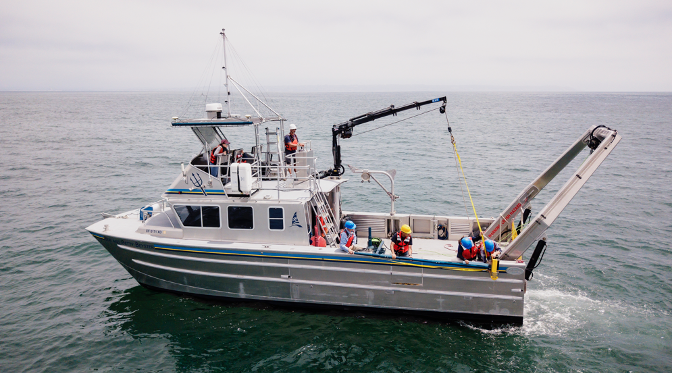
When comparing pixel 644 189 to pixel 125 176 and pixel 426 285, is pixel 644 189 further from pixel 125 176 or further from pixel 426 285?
pixel 125 176

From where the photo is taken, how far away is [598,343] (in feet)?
33.5

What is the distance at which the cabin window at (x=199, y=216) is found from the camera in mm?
11695

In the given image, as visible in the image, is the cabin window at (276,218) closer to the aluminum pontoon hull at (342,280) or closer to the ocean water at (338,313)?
the aluminum pontoon hull at (342,280)

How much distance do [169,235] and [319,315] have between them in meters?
4.80

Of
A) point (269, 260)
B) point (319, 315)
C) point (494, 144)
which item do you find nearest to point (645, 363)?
point (319, 315)

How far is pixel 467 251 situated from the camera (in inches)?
408

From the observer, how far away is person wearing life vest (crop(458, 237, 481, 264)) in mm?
10328

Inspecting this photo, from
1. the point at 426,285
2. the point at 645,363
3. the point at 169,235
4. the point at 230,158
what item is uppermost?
the point at 230,158

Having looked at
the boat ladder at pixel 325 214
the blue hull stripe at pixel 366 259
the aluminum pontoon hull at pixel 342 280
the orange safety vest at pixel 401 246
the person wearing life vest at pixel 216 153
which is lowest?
the aluminum pontoon hull at pixel 342 280

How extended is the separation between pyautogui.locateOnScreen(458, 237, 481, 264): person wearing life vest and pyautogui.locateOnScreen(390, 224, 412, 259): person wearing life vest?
4.20ft

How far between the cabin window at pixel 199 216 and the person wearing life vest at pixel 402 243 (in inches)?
192

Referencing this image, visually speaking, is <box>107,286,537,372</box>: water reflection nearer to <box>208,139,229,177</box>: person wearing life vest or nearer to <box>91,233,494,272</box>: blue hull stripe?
<box>91,233,494,272</box>: blue hull stripe

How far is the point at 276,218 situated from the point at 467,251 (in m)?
5.01

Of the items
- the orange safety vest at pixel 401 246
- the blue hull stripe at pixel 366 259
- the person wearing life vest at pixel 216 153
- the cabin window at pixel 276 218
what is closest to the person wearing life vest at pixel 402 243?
the orange safety vest at pixel 401 246
